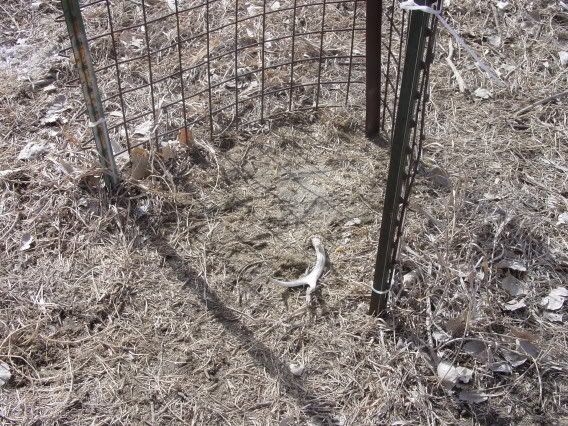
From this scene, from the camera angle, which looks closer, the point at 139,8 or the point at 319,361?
the point at 319,361

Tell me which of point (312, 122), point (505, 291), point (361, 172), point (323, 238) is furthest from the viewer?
point (312, 122)

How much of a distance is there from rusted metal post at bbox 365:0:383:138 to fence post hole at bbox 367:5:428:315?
34.5 inches

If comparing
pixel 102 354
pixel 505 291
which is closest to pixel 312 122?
pixel 505 291

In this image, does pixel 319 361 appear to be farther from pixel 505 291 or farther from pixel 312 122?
pixel 312 122

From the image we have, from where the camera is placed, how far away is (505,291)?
262cm

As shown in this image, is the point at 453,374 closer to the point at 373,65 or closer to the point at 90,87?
the point at 373,65

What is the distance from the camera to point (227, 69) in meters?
3.63

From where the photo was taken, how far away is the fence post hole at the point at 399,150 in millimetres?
1909

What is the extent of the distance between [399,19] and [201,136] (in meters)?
1.40

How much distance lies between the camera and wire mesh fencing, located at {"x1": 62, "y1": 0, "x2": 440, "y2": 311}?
2.88 meters

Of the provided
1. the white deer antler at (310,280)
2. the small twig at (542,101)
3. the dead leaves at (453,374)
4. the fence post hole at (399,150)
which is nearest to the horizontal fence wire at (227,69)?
the small twig at (542,101)

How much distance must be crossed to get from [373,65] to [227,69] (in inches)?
35.1

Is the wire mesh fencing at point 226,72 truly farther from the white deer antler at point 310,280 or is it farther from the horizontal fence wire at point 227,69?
the white deer antler at point 310,280

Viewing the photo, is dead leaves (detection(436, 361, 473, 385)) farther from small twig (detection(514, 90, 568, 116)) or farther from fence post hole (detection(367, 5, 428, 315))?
small twig (detection(514, 90, 568, 116))
